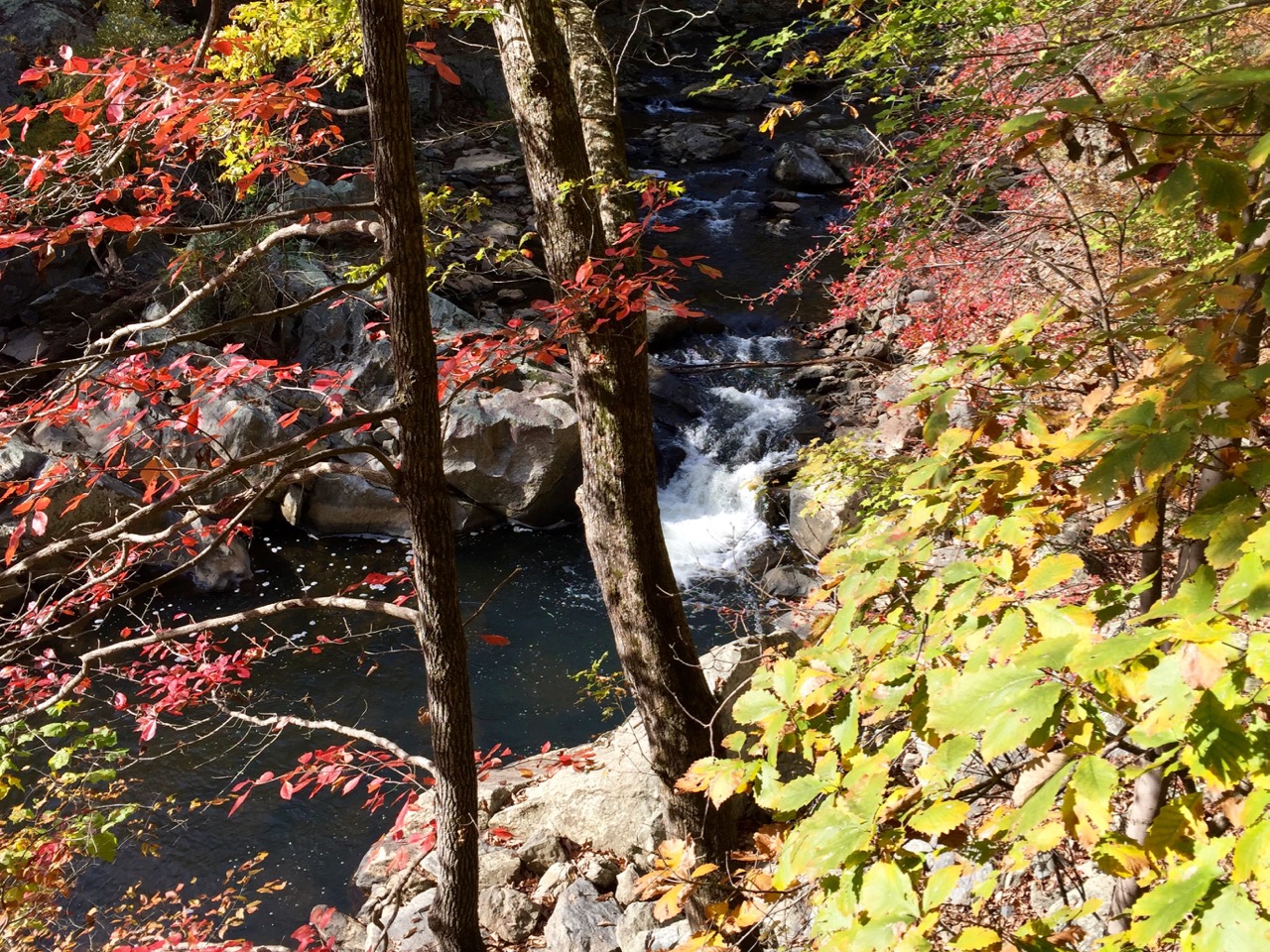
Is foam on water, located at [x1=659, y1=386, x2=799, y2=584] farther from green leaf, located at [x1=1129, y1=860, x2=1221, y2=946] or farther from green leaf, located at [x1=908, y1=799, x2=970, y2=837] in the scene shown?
green leaf, located at [x1=1129, y1=860, x2=1221, y2=946]

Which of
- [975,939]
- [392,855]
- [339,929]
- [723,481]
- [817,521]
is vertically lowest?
[339,929]

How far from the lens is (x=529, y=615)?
8.77 meters

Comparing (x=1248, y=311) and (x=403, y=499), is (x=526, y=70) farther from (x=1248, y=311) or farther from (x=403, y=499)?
(x=1248, y=311)

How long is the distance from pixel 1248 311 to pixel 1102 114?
0.42m

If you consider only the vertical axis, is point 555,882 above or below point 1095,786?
below

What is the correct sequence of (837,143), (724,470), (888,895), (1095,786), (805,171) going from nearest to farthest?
(1095,786) → (888,895) → (724,470) → (805,171) → (837,143)

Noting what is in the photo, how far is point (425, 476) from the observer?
2.62 metres

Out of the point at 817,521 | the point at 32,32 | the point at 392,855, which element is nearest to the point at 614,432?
the point at 392,855

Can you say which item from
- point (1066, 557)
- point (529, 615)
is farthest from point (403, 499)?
point (529, 615)

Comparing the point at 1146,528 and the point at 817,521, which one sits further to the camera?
the point at 817,521

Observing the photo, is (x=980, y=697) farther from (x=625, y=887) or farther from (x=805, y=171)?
(x=805, y=171)

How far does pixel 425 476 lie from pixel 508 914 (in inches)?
117

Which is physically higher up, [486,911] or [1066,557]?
[1066,557]

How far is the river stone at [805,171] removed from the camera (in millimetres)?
16125
